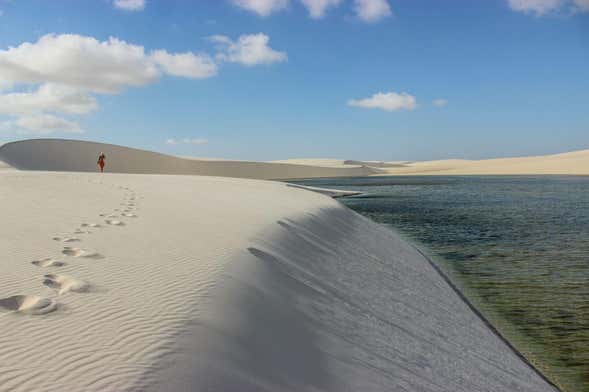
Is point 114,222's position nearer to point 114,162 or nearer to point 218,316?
point 218,316

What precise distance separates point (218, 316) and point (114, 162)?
2912 inches

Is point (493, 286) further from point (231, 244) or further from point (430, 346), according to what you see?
point (231, 244)

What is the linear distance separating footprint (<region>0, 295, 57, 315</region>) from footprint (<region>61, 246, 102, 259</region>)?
5.87ft

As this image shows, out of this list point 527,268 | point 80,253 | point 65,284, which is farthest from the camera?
point 527,268

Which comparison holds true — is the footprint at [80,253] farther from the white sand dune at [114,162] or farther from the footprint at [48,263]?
the white sand dune at [114,162]

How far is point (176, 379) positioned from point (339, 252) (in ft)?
22.6

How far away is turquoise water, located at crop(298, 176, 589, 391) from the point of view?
253 inches

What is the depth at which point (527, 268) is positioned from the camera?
10.6 meters

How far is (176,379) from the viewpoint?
9.46 ft

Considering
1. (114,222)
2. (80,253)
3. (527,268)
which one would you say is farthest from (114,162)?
(80,253)

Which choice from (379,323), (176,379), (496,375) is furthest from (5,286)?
(496,375)

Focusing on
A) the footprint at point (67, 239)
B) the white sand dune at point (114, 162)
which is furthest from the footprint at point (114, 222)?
the white sand dune at point (114, 162)

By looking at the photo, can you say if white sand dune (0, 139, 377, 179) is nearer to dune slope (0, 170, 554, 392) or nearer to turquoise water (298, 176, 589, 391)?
turquoise water (298, 176, 589, 391)

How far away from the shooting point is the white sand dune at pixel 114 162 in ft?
197
